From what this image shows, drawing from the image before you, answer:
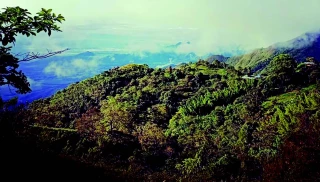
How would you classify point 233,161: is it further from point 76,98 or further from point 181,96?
point 76,98

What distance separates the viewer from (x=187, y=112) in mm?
87250

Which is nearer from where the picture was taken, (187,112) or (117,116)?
(117,116)

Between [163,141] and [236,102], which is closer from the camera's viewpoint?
[163,141]

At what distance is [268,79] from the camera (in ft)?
280

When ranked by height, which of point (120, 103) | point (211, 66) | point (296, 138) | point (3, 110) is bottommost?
point (296, 138)

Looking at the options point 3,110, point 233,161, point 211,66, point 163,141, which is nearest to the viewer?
point 3,110

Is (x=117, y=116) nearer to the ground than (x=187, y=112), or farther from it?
farther from it

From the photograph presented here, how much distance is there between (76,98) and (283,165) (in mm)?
93697

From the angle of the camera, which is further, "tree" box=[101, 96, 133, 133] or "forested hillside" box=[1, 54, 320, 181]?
"tree" box=[101, 96, 133, 133]

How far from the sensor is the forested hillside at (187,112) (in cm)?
5266

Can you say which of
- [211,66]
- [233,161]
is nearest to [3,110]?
[233,161]

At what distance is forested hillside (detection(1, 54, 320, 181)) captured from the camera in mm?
52656

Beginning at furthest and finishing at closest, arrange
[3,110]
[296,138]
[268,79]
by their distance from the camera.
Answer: [268,79]
[296,138]
[3,110]

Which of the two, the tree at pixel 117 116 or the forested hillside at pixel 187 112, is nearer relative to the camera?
the forested hillside at pixel 187 112
